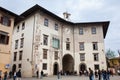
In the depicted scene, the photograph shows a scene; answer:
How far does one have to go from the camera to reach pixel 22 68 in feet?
98.6

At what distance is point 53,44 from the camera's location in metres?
32.8

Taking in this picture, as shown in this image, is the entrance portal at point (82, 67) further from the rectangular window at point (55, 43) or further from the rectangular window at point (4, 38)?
the rectangular window at point (4, 38)

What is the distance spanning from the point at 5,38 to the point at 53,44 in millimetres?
12351

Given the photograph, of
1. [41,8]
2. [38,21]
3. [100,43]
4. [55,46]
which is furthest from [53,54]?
[100,43]

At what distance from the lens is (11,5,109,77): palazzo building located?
29.4 meters

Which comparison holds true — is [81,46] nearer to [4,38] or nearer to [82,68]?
[82,68]

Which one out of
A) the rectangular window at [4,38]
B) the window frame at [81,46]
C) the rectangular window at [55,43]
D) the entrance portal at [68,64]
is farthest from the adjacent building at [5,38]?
the window frame at [81,46]

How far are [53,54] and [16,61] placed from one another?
7.71 meters

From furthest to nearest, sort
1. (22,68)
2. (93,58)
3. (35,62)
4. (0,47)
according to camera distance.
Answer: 1. (93,58)
2. (22,68)
3. (35,62)
4. (0,47)

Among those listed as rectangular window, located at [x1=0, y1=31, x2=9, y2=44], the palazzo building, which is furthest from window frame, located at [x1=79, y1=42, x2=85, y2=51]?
rectangular window, located at [x1=0, y1=31, x2=9, y2=44]

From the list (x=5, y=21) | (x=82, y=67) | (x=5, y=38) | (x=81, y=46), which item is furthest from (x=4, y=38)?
(x=82, y=67)

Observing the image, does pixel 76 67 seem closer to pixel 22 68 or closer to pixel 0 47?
pixel 22 68

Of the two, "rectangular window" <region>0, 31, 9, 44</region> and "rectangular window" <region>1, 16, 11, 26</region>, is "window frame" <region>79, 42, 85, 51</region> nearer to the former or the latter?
"rectangular window" <region>1, 16, 11, 26</region>

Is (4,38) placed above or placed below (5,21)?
below
